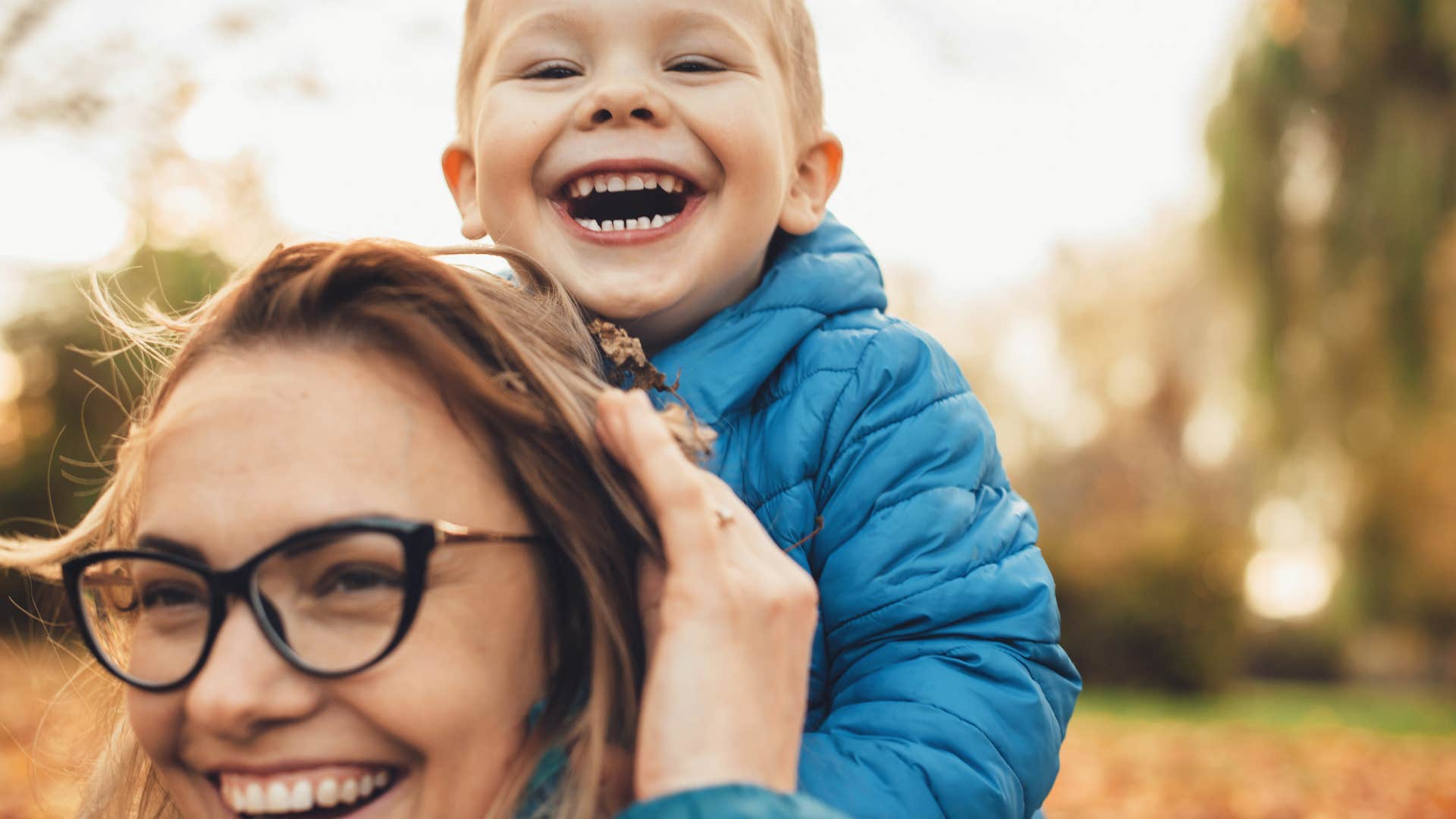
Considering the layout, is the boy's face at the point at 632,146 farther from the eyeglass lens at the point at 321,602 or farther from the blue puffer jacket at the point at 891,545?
the eyeglass lens at the point at 321,602

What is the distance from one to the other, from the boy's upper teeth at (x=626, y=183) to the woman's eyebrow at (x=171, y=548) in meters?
0.87

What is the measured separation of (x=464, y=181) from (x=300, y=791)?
4.21ft

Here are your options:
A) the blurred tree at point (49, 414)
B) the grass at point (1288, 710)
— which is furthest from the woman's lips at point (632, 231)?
the blurred tree at point (49, 414)

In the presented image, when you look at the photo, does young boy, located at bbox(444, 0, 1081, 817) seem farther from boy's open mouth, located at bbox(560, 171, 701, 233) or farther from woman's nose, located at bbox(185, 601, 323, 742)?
woman's nose, located at bbox(185, 601, 323, 742)

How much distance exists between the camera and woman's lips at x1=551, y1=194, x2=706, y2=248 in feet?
6.28

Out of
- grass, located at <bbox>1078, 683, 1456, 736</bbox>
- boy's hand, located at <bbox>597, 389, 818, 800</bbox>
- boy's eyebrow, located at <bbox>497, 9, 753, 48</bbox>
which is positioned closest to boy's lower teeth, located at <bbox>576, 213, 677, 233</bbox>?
boy's eyebrow, located at <bbox>497, 9, 753, 48</bbox>

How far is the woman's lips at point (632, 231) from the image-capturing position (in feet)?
6.28

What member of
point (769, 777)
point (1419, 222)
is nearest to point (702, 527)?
point (769, 777)

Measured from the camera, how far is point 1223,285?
1150 cm

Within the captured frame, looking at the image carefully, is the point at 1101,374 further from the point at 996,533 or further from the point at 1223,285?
the point at 996,533

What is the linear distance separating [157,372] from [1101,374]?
2080cm

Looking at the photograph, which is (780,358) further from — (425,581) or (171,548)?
(171,548)

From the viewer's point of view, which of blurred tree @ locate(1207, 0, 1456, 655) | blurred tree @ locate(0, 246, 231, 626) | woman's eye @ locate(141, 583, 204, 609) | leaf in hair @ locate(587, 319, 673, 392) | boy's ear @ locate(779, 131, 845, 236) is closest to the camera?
woman's eye @ locate(141, 583, 204, 609)

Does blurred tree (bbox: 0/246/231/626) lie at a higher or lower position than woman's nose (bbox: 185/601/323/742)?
lower
